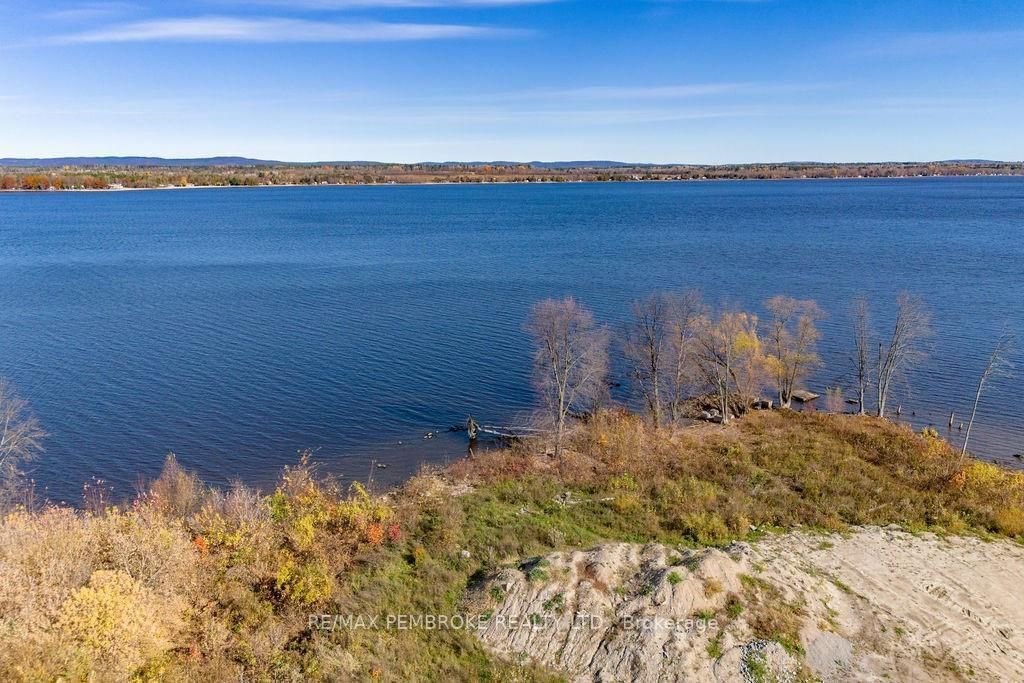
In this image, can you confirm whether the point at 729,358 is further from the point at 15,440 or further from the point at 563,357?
the point at 15,440

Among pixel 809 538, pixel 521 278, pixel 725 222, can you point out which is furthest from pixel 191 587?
pixel 725 222

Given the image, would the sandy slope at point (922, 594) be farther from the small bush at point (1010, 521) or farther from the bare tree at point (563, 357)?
the bare tree at point (563, 357)

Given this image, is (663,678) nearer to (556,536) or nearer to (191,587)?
(556,536)

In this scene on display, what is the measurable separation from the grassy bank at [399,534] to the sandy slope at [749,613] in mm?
1791

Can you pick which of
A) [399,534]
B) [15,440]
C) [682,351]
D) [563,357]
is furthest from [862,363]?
[15,440]

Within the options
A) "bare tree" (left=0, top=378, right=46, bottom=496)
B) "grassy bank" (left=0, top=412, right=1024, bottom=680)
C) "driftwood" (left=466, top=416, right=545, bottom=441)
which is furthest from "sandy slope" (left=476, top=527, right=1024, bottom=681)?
"bare tree" (left=0, top=378, right=46, bottom=496)

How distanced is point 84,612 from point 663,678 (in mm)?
14684

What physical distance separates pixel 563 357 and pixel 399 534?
698 inches

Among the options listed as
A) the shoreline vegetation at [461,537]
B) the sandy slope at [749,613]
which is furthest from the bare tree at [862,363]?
the sandy slope at [749,613]

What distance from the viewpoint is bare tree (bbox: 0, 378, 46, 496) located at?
32584mm

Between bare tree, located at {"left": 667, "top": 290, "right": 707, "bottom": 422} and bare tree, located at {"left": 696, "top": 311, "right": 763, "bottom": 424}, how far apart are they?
2.54ft

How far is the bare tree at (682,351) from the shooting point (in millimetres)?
42531

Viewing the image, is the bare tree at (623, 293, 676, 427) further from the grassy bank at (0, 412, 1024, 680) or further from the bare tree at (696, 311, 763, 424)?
the grassy bank at (0, 412, 1024, 680)

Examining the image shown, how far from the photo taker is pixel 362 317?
211 ft
